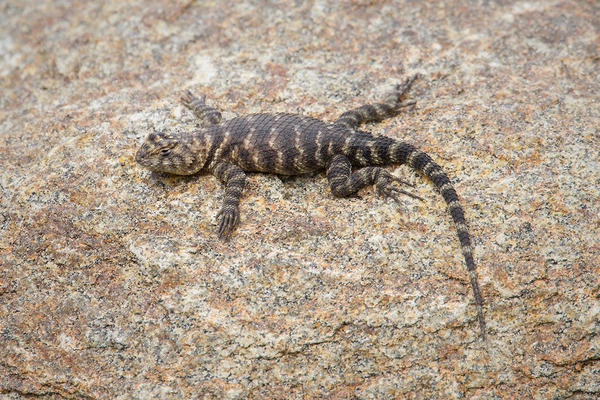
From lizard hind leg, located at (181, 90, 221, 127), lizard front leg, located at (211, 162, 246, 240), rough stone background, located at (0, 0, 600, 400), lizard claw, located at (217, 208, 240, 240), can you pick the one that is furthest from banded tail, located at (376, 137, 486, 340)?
lizard hind leg, located at (181, 90, 221, 127)

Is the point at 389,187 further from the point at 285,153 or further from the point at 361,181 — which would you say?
the point at 285,153

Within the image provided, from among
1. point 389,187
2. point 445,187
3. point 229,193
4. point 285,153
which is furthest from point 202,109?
point 445,187

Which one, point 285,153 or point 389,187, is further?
point 285,153

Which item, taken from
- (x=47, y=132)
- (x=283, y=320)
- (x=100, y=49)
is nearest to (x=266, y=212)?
(x=283, y=320)

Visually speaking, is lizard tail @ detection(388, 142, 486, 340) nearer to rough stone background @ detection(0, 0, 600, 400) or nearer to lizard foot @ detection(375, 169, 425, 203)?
rough stone background @ detection(0, 0, 600, 400)

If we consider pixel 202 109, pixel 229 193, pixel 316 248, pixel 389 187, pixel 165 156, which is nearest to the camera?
pixel 316 248

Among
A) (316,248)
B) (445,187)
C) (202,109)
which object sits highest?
(202,109)

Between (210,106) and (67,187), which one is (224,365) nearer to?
(67,187)
